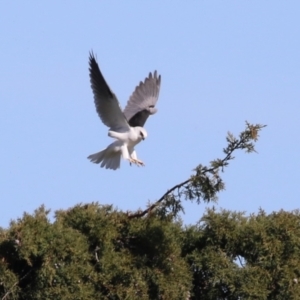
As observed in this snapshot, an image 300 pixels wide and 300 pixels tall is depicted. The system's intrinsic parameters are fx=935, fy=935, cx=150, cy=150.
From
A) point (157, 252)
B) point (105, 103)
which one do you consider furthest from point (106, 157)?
point (157, 252)

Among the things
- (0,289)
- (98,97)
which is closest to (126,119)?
(98,97)

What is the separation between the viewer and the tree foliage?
20.6 ft

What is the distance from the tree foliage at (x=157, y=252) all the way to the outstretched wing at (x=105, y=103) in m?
3.25

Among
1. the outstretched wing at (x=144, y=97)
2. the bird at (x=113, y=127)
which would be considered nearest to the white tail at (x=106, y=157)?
A: the bird at (x=113, y=127)

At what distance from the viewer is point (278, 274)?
6676mm

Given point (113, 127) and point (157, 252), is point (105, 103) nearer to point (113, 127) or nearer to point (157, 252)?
point (113, 127)

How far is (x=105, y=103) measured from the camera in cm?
1005

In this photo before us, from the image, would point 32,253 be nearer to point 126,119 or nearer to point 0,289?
point 0,289

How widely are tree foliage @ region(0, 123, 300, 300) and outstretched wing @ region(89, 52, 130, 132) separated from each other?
3.25 meters

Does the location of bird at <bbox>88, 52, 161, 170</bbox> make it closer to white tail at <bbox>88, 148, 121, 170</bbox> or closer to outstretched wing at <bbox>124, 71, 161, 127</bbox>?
white tail at <bbox>88, 148, 121, 170</bbox>

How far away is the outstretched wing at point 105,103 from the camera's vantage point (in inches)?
386

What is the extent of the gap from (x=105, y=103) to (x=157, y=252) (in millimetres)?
3653

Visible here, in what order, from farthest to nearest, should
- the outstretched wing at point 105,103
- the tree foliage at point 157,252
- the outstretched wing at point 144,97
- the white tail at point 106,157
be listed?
the outstretched wing at point 144,97 < the white tail at point 106,157 < the outstretched wing at point 105,103 < the tree foliage at point 157,252

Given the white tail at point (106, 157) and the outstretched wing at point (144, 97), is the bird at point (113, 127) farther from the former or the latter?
the outstretched wing at point (144, 97)
